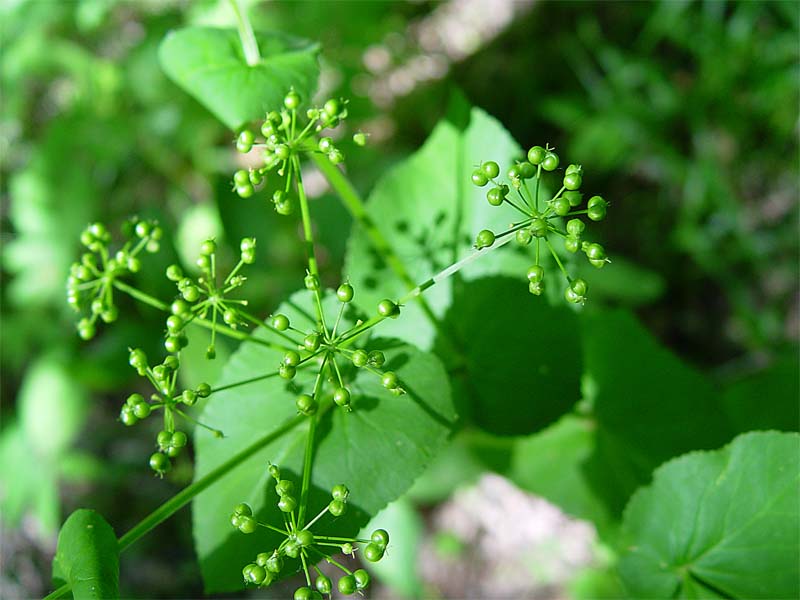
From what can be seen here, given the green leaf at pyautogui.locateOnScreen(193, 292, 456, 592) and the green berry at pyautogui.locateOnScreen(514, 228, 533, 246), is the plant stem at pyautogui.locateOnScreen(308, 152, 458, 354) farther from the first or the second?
the green berry at pyautogui.locateOnScreen(514, 228, 533, 246)

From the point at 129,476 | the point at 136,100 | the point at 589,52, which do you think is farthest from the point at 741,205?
the point at 129,476

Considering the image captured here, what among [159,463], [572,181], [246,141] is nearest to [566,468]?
[572,181]

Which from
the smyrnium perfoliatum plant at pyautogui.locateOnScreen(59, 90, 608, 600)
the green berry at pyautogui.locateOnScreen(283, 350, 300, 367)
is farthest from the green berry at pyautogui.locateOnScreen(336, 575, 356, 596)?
the green berry at pyautogui.locateOnScreen(283, 350, 300, 367)

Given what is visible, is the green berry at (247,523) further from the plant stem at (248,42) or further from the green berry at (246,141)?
the plant stem at (248,42)

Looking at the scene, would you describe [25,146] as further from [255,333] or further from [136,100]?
[255,333]

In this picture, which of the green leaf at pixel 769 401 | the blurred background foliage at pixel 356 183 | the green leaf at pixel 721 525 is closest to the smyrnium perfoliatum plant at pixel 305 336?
the green leaf at pixel 721 525

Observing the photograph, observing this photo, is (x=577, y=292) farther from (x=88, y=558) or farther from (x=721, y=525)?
(x=88, y=558)

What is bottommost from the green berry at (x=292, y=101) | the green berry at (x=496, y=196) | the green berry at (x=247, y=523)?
the green berry at (x=247, y=523)
